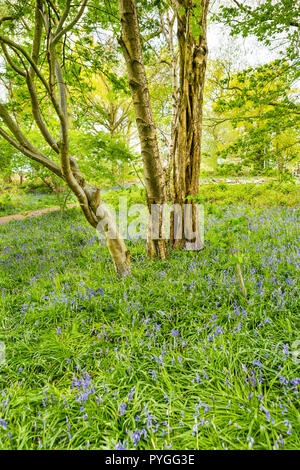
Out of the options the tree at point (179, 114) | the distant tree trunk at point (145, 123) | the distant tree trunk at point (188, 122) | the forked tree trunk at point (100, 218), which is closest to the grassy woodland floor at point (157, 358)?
the forked tree trunk at point (100, 218)

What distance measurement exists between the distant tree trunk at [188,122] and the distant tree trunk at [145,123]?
1.78ft

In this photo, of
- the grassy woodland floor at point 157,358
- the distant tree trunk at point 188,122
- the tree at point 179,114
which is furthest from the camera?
the distant tree trunk at point 188,122

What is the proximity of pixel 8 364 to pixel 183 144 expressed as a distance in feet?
12.7

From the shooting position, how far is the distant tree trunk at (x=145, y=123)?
253cm

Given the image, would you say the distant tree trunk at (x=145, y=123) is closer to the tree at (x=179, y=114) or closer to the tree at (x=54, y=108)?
the tree at (x=179, y=114)

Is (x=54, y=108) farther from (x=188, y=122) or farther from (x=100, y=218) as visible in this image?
(x=188, y=122)

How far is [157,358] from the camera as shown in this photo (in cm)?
185

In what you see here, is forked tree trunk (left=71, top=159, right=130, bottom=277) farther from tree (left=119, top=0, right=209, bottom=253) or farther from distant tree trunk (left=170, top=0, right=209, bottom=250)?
distant tree trunk (left=170, top=0, right=209, bottom=250)

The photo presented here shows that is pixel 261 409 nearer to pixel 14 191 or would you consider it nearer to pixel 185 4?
pixel 185 4

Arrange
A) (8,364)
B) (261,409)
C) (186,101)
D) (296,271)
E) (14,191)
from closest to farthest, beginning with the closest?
(261,409), (8,364), (296,271), (186,101), (14,191)

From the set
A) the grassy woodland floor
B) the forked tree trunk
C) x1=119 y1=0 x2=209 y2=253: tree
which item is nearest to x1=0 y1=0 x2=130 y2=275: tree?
the forked tree trunk

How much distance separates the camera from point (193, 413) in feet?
4.86

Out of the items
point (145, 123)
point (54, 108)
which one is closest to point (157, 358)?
point (145, 123)
